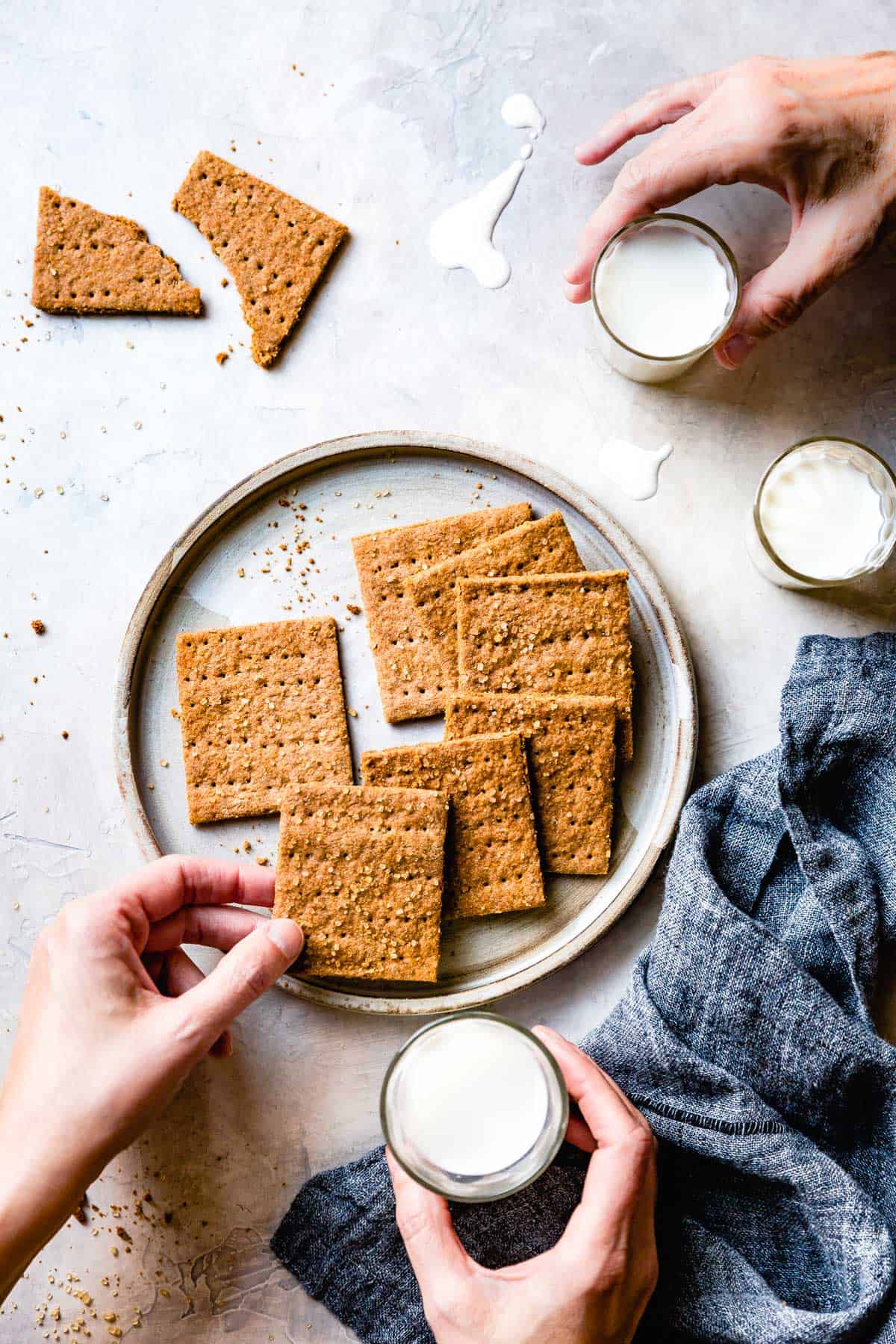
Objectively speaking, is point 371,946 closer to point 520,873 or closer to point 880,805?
point 520,873

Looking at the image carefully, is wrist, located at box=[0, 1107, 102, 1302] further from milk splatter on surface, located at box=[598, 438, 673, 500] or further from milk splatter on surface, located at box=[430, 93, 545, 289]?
milk splatter on surface, located at box=[430, 93, 545, 289]

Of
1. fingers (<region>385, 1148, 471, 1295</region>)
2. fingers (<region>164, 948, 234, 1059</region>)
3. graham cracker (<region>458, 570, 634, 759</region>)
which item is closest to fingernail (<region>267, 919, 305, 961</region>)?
fingers (<region>164, 948, 234, 1059</region>)

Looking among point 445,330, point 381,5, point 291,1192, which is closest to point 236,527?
point 445,330

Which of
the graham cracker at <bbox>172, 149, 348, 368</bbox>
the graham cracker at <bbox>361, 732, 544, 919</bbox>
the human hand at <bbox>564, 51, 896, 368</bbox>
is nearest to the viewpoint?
the human hand at <bbox>564, 51, 896, 368</bbox>

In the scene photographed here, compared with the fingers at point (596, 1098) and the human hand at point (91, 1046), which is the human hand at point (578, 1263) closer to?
the fingers at point (596, 1098)

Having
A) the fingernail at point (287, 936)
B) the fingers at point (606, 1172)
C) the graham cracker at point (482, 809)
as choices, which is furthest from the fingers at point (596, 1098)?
the fingernail at point (287, 936)
